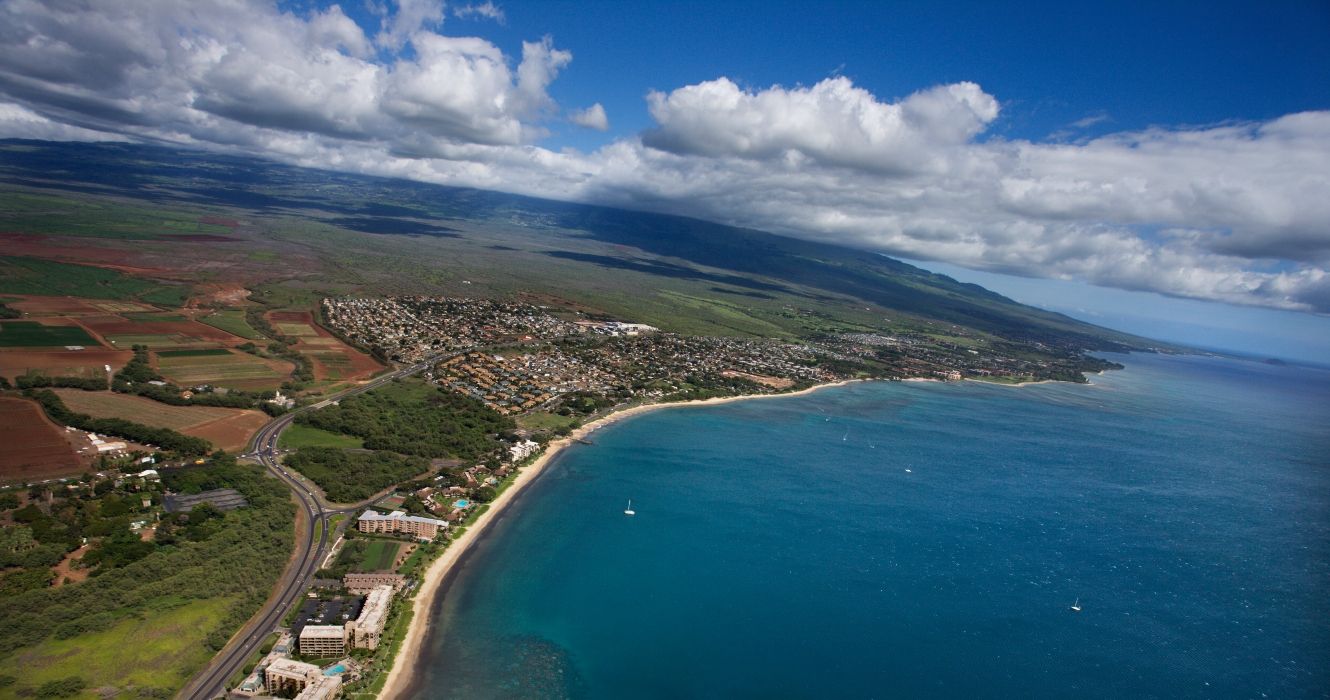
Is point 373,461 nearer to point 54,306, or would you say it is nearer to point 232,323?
point 232,323

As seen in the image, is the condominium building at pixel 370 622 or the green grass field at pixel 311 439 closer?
the condominium building at pixel 370 622

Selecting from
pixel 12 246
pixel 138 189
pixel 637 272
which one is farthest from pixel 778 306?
pixel 138 189

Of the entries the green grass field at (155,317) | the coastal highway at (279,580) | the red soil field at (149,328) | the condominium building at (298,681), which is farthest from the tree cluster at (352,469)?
the green grass field at (155,317)

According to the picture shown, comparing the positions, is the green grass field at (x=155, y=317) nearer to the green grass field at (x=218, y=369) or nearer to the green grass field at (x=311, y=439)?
the green grass field at (x=218, y=369)

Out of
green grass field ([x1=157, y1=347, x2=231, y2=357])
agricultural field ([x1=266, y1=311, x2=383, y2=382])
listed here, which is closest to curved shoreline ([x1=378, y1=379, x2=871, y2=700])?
agricultural field ([x1=266, y1=311, x2=383, y2=382])

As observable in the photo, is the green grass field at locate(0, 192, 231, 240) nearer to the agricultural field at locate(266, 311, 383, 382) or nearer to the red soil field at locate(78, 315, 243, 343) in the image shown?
the red soil field at locate(78, 315, 243, 343)
